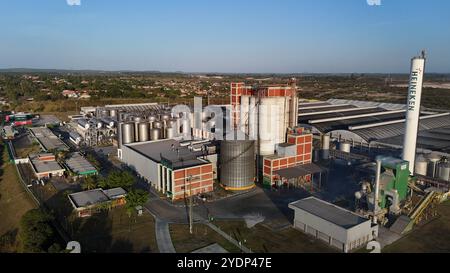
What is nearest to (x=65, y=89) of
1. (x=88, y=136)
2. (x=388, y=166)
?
(x=88, y=136)

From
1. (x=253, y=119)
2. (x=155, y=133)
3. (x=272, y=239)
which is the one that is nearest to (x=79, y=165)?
(x=155, y=133)

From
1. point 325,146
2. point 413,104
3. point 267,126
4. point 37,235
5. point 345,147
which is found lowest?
point 37,235

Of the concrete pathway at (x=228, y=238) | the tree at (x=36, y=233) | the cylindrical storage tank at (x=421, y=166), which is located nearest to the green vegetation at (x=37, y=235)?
the tree at (x=36, y=233)

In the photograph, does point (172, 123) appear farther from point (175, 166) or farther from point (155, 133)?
point (175, 166)

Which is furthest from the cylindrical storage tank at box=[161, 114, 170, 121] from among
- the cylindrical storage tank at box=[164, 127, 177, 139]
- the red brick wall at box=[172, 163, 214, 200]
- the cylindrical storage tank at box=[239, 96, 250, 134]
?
the red brick wall at box=[172, 163, 214, 200]

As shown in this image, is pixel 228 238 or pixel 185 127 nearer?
pixel 228 238

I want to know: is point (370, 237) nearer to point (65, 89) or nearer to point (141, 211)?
point (141, 211)
